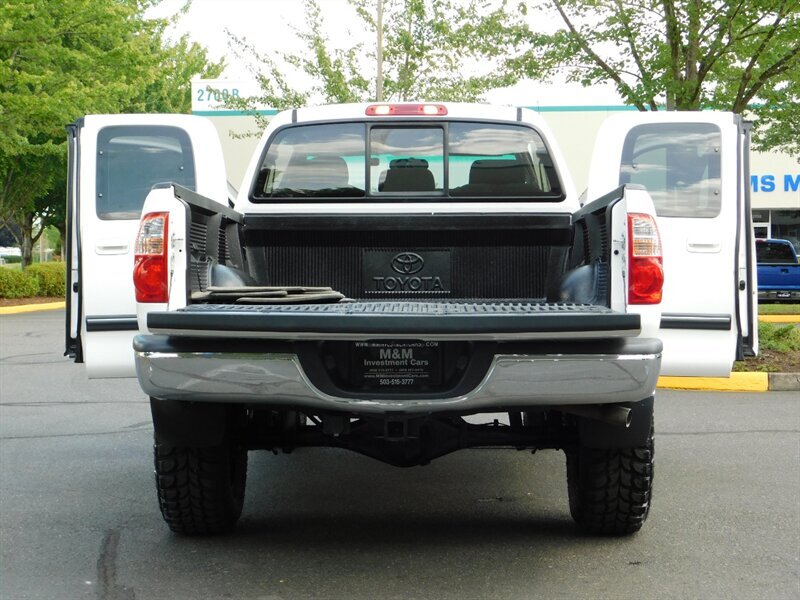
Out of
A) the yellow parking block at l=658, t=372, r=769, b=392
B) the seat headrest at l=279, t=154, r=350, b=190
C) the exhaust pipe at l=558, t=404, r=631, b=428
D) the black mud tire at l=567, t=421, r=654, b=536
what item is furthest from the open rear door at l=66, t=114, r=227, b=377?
the yellow parking block at l=658, t=372, r=769, b=392

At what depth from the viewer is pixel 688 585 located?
169 inches

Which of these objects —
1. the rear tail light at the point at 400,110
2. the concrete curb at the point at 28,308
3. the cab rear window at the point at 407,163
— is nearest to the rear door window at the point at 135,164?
the cab rear window at the point at 407,163

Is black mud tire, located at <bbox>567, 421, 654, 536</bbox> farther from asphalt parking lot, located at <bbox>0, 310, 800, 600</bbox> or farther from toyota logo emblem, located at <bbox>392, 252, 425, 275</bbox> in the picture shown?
toyota logo emblem, located at <bbox>392, 252, 425, 275</bbox>

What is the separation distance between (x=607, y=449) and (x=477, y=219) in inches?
59.1

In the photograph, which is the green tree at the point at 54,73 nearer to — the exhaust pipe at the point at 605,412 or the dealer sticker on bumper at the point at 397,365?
the dealer sticker on bumper at the point at 397,365

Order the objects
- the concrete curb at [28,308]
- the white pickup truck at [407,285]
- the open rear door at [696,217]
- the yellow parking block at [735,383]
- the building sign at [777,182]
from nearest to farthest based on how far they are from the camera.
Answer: the white pickup truck at [407,285]
the open rear door at [696,217]
the yellow parking block at [735,383]
the concrete curb at [28,308]
the building sign at [777,182]

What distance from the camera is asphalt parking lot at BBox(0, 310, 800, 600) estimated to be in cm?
432

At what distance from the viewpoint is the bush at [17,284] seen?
85.6ft

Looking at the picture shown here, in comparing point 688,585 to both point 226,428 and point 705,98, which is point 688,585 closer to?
point 226,428

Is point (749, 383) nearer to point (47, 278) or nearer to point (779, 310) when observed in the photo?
point (779, 310)

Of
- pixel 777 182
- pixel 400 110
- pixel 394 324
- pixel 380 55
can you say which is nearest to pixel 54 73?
pixel 380 55

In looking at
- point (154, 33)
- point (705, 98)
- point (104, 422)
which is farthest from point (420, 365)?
point (154, 33)

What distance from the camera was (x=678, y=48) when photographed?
13055 mm

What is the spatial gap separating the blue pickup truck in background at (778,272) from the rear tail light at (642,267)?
2274 cm
